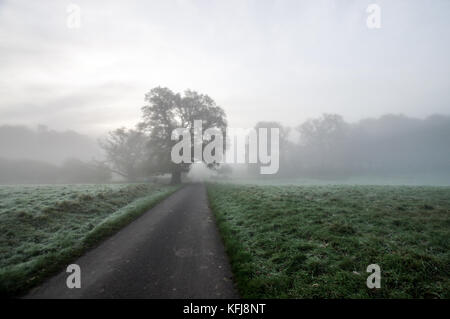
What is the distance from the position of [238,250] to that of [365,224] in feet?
19.6

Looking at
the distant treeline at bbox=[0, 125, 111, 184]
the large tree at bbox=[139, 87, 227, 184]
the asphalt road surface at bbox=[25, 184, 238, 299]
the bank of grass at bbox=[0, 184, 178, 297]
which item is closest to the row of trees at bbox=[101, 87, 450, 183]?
the large tree at bbox=[139, 87, 227, 184]

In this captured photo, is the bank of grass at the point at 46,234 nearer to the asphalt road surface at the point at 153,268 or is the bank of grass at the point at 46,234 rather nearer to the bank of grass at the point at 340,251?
the asphalt road surface at the point at 153,268

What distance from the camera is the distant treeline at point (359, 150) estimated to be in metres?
63.6

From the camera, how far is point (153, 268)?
529 centimetres

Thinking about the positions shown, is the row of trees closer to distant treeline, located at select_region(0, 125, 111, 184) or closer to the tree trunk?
the tree trunk

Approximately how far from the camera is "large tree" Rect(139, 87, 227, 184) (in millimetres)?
31578

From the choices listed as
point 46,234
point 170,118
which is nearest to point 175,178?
point 170,118

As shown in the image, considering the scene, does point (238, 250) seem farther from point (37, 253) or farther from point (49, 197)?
point (49, 197)

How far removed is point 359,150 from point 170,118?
77.9 metres

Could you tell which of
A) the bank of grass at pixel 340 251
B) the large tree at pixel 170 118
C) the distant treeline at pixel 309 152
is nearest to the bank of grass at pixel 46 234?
the bank of grass at pixel 340 251

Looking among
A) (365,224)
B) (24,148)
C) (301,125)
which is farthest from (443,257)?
(24,148)

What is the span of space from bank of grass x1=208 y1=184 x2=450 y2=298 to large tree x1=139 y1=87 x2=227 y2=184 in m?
25.2

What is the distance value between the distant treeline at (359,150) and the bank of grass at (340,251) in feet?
183

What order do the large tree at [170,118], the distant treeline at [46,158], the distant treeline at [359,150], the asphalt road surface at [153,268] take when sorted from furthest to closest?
the distant treeline at [359,150]
the distant treeline at [46,158]
the large tree at [170,118]
the asphalt road surface at [153,268]
